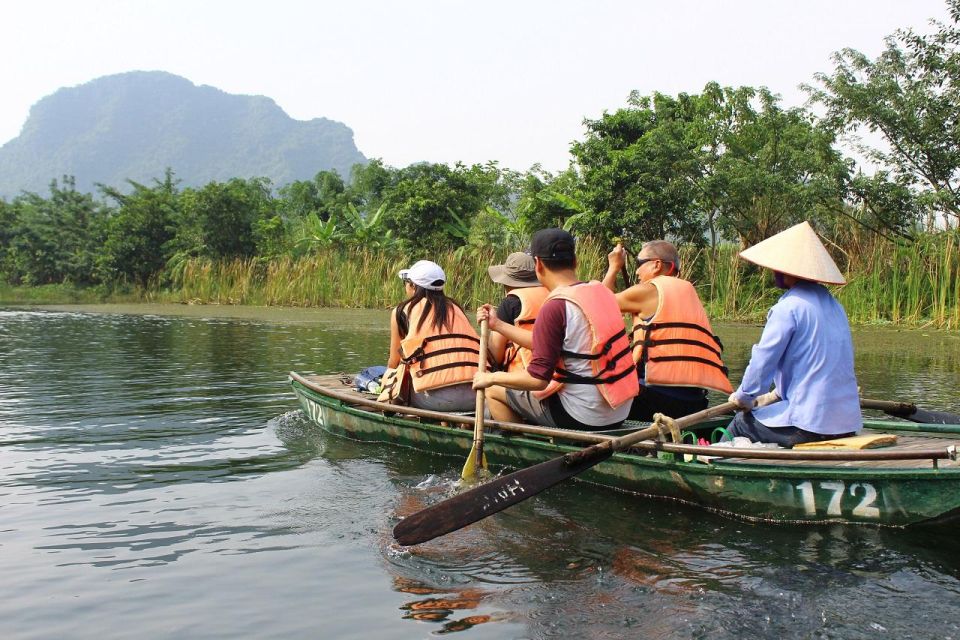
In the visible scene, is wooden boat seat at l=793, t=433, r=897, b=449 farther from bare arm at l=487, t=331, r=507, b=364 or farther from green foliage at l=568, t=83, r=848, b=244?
A: green foliage at l=568, t=83, r=848, b=244

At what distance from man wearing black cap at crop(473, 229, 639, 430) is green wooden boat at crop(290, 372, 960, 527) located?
188mm

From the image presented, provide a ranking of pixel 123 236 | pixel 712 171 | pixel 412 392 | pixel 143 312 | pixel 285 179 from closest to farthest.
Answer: pixel 412 392, pixel 712 171, pixel 143 312, pixel 123 236, pixel 285 179

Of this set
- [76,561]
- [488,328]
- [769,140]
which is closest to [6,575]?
[76,561]

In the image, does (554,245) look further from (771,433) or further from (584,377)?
(771,433)

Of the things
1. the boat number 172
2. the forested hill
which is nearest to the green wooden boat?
the boat number 172

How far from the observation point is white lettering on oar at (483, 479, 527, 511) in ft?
13.5

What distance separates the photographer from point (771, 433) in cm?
445

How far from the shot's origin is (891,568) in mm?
3746

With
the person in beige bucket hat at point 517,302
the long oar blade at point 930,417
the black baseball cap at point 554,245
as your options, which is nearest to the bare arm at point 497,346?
the person in beige bucket hat at point 517,302

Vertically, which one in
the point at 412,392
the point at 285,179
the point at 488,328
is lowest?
the point at 412,392

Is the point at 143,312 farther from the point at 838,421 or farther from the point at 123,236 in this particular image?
the point at 838,421

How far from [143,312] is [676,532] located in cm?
1994

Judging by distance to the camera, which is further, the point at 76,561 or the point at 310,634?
the point at 76,561

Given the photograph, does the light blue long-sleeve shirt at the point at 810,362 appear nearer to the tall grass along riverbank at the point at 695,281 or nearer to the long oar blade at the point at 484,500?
the long oar blade at the point at 484,500
